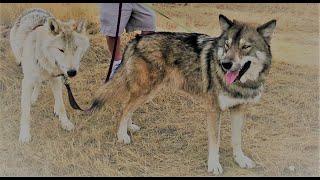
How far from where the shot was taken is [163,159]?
4652mm

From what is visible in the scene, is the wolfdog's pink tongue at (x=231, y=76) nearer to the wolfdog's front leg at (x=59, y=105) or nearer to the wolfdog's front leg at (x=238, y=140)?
the wolfdog's front leg at (x=238, y=140)

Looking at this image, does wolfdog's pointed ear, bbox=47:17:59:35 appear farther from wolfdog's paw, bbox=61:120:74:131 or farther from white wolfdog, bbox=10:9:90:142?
wolfdog's paw, bbox=61:120:74:131

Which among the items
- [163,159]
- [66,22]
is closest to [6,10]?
[66,22]

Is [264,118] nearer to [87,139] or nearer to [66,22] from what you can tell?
[87,139]

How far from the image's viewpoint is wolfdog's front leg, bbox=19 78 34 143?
4.70 metres

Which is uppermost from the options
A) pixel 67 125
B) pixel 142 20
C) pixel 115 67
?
pixel 142 20

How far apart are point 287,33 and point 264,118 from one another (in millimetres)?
717

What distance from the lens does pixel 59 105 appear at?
4770 millimetres

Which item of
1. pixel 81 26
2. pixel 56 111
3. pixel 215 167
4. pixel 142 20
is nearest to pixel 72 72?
pixel 81 26

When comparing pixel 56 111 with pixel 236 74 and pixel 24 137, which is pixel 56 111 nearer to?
pixel 24 137

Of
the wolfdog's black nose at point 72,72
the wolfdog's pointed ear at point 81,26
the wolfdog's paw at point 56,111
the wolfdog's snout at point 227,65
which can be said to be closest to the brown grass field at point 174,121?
the wolfdog's paw at point 56,111

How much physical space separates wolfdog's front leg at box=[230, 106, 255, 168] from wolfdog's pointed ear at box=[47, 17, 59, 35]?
1.46 m

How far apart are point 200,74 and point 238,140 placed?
59 cm

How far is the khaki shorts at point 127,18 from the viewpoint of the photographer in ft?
15.4
